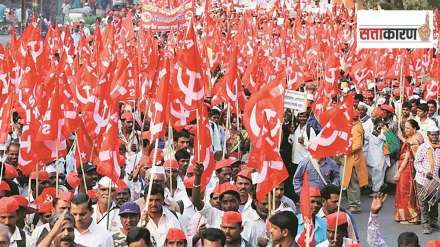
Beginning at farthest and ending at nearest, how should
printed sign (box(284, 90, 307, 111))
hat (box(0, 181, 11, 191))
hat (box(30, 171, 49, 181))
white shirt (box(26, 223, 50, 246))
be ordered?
printed sign (box(284, 90, 307, 111)) < hat (box(30, 171, 49, 181)) < hat (box(0, 181, 11, 191)) < white shirt (box(26, 223, 50, 246))

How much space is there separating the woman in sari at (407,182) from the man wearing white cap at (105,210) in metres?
5.04

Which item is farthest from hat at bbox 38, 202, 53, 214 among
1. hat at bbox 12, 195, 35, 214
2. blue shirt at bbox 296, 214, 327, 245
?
blue shirt at bbox 296, 214, 327, 245

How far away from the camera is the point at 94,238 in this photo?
7.98 metres

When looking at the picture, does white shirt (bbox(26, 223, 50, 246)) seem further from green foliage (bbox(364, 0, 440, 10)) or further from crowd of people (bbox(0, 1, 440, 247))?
green foliage (bbox(364, 0, 440, 10))

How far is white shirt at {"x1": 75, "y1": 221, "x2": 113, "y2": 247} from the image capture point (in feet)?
26.1

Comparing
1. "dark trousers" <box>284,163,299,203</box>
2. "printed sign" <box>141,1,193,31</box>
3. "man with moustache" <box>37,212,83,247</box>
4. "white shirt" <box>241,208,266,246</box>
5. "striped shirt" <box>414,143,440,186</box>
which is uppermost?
"man with moustache" <box>37,212,83,247</box>

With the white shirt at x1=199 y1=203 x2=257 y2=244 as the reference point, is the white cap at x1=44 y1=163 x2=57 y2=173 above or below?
below

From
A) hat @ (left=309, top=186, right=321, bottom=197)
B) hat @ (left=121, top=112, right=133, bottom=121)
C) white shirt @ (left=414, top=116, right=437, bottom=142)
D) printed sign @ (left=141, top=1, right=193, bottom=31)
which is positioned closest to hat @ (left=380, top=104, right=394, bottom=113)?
white shirt @ (left=414, top=116, right=437, bottom=142)

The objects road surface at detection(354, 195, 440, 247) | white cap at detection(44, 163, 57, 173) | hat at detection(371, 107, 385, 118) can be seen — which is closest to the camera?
white cap at detection(44, 163, 57, 173)

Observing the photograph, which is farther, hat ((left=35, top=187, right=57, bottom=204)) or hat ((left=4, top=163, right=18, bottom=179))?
hat ((left=4, top=163, right=18, bottom=179))

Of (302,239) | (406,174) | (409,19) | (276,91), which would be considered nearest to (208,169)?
(276,91)

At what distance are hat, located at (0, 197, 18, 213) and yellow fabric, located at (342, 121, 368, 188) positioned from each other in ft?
23.0

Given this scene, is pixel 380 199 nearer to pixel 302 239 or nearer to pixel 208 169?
pixel 302 239

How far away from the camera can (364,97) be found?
19.1m
